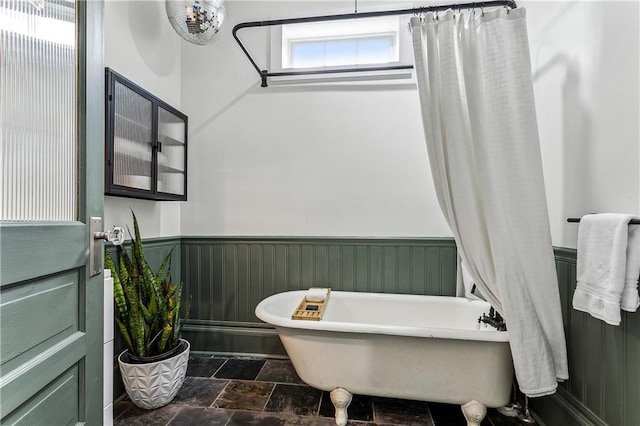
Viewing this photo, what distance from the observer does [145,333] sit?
1.49 m

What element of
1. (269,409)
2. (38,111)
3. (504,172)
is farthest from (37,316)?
(504,172)

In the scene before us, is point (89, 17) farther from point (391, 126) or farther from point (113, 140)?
point (391, 126)

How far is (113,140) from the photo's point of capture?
56.3 inches

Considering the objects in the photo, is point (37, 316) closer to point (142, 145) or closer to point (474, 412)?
point (142, 145)

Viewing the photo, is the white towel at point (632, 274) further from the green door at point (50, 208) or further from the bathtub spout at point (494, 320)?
the green door at point (50, 208)

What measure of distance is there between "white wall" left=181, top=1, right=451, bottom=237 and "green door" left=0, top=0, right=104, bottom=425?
1.29 metres

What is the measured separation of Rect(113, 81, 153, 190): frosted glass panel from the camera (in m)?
1.48

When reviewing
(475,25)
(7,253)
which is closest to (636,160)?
(475,25)

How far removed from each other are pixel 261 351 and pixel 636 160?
229cm

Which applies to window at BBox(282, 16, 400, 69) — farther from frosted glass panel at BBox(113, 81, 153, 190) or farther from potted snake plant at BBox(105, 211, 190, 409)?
potted snake plant at BBox(105, 211, 190, 409)

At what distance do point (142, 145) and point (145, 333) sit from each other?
3.41 ft

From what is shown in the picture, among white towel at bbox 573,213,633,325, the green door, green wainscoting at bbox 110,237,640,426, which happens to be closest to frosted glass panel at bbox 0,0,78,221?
the green door

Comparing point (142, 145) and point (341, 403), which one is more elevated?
point (142, 145)

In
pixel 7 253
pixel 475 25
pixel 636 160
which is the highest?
pixel 475 25
